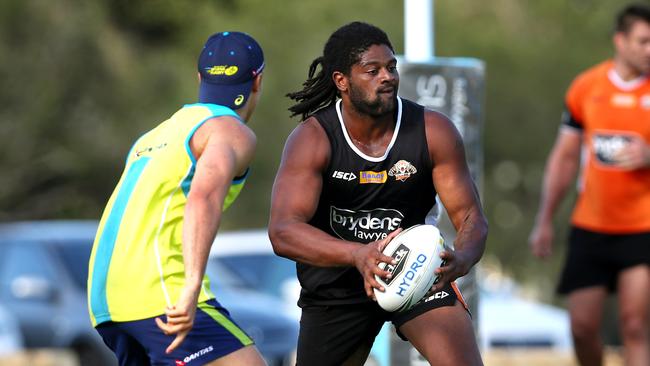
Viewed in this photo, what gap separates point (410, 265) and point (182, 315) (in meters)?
0.97

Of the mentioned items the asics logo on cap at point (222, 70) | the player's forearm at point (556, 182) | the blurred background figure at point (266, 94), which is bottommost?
the blurred background figure at point (266, 94)

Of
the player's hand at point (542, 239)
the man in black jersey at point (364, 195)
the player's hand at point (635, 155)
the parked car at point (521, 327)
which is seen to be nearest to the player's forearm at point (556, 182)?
the player's hand at point (542, 239)

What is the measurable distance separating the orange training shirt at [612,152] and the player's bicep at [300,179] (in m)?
3.21

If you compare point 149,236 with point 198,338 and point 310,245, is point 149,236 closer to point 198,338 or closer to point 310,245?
point 198,338

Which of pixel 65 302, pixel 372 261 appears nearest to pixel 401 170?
pixel 372 261

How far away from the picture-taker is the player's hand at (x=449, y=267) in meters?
5.78

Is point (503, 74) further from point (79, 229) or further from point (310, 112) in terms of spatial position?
point (310, 112)

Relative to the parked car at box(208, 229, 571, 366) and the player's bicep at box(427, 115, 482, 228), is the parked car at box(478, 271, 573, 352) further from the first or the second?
the player's bicep at box(427, 115, 482, 228)

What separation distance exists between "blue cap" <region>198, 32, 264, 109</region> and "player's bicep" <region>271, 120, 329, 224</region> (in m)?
0.33

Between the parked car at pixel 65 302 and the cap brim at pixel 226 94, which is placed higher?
the cap brim at pixel 226 94

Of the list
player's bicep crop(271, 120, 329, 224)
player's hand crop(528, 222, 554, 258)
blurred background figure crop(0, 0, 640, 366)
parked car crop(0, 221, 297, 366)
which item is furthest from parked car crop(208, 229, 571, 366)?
blurred background figure crop(0, 0, 640, 366)

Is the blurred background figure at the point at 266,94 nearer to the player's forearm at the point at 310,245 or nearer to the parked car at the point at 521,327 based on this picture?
the parked car at the point at 521,327

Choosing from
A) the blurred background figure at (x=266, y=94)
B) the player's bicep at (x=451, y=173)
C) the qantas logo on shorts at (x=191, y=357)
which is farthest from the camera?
the blurred background figure at (x=266, y=94)

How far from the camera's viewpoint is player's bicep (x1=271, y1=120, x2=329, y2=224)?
20.2ft
